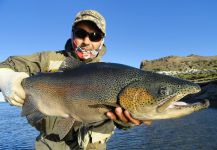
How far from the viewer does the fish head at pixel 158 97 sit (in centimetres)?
422

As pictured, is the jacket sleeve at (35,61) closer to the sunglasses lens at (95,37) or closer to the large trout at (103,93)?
the sunglasses lens at (95,37)

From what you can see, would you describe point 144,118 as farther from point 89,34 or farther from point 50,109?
point 89,34

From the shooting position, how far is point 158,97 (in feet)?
14.1

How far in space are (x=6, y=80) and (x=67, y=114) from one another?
50.4 inches

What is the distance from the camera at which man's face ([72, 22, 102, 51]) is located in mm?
6172

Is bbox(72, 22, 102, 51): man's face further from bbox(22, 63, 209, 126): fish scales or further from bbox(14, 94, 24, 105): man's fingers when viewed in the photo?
bbox(14, 94, 24, 105): man's fingers

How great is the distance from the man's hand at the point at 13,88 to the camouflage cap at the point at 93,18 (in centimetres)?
141

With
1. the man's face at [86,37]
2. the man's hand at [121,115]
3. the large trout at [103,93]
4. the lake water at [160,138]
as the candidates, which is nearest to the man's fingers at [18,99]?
the large trout at [103,93]

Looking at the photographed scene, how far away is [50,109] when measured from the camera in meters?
5.11

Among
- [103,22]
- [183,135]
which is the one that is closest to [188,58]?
[183,135]

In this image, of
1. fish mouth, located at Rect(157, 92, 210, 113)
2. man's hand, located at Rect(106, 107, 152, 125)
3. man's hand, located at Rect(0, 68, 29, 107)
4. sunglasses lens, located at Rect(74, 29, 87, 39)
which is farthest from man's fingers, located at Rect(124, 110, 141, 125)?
sunglasses lens, located at Rect(74, 29, 87, 39)

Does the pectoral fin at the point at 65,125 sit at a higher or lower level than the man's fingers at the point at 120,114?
lower

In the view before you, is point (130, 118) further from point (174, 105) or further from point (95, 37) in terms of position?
point (95, 37)

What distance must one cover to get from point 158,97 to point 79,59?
2249 millimetres
